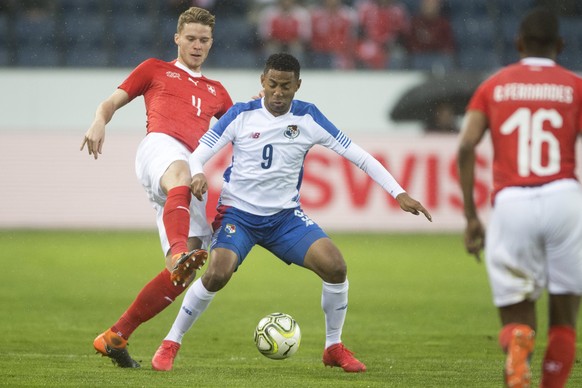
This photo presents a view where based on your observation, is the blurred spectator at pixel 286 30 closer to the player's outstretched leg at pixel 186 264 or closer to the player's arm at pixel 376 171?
the player's arm at pixel 376 171

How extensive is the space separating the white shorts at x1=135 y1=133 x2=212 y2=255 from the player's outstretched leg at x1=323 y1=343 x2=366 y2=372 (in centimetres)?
113

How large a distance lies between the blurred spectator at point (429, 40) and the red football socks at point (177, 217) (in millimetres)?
13266

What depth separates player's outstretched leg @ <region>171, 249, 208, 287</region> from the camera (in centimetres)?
672

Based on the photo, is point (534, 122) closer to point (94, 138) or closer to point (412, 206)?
point (412, 206)

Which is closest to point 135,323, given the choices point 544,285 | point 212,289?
point 212,289

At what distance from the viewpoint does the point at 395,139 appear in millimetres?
19000

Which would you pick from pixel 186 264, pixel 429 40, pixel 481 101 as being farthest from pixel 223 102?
pixel 429 40

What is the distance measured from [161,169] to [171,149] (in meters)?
0.21

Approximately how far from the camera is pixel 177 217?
7.18 m

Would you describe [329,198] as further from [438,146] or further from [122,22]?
[122,22]

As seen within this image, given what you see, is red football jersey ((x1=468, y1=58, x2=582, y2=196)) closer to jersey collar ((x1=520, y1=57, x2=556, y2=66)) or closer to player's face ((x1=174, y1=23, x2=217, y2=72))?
jersey collar ((x1=520, y1=57, x2=556, y2=66))

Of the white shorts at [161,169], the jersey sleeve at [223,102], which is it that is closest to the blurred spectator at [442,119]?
the jersey sleeve at [223,102]

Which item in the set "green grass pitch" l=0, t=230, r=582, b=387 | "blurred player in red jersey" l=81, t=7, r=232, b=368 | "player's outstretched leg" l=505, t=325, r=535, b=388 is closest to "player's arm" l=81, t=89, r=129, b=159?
"blurred player in red jersey" l=81, t=7, r=232, b=368

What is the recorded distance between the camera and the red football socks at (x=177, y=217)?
709cm
